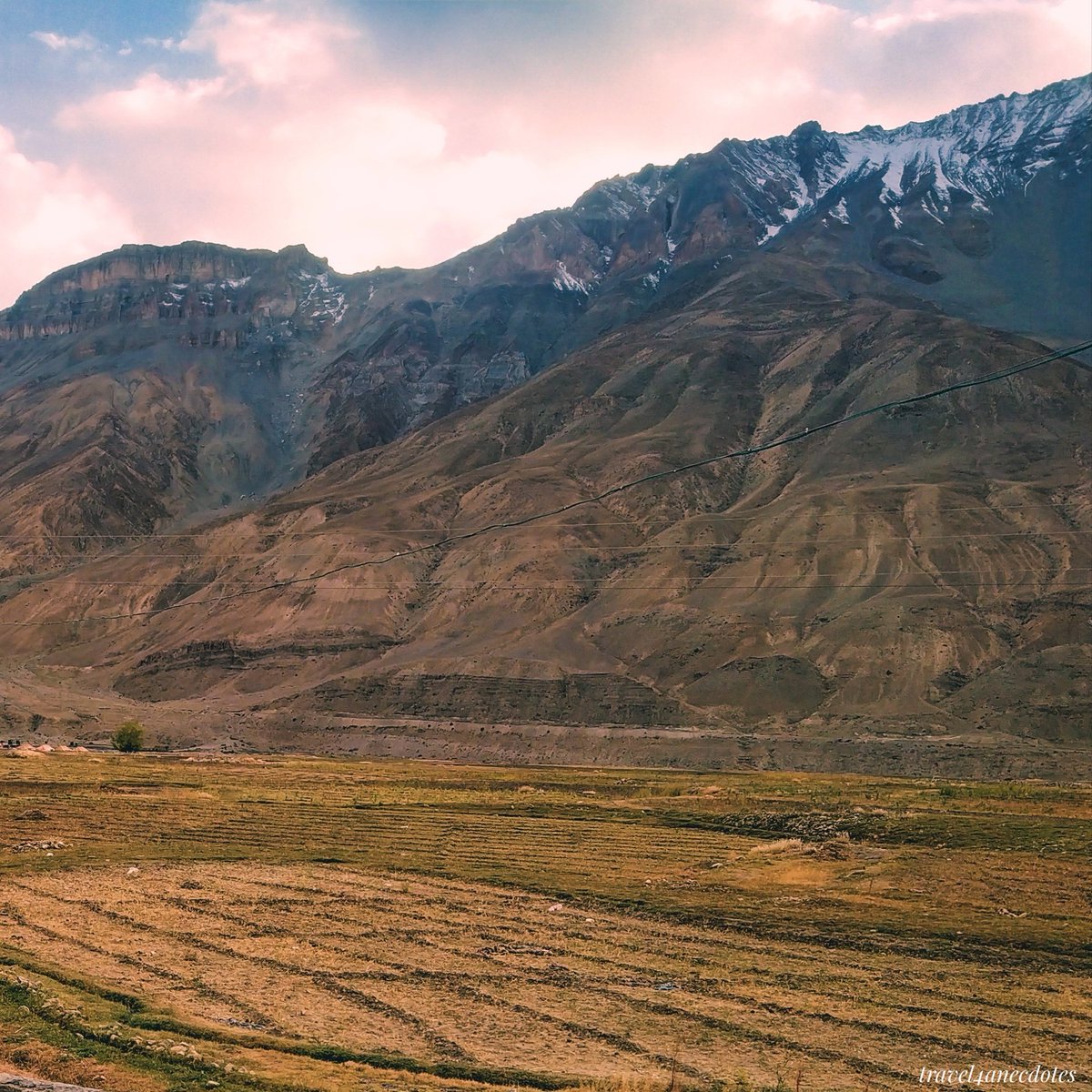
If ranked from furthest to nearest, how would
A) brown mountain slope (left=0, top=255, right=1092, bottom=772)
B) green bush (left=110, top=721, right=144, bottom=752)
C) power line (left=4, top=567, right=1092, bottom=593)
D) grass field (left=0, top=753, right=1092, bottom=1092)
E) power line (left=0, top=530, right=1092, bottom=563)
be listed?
power line (left=0, top=530, right=1092, bottom=563), power line (left=4, top=567, right=1092, bottom=593), brown mountain slope (left=0, top=255, right=1092, bottom=772), green bush (left=110, top=721, right=144, bottom=752), grass field (left=0, top=753, right=1092, bottom=1092)

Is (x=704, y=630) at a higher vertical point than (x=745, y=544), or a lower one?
lower

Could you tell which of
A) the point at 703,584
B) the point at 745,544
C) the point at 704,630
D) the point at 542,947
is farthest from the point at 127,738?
the point at 542,947

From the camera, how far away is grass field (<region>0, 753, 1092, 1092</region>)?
67.1ft

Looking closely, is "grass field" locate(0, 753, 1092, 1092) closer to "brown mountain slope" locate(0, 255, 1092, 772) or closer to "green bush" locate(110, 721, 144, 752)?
"green bush" locate(110, 721, 144, 752)

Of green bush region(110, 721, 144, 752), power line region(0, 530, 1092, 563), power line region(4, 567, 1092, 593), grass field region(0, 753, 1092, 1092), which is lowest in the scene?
green bush region(110, 721, 144, 752)

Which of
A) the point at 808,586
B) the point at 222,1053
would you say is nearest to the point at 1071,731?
the point at 808,586

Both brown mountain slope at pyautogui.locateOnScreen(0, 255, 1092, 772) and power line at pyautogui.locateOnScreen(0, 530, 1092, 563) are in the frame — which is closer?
brown mountain slope at pyautogui.locateOnScreen(0, 255, 1092, 772)

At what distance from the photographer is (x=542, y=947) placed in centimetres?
2791

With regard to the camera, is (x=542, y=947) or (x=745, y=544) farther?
(x=745, y=544)

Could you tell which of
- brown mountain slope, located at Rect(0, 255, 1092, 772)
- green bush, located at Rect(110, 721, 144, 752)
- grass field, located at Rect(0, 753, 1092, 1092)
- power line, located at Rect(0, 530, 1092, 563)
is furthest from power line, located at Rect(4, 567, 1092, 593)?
grass field, located at Rect(0, 753, 1092, 1092)

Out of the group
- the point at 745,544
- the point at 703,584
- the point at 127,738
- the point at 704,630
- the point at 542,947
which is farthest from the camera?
the point at 745,544

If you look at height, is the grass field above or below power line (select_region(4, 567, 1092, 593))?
below

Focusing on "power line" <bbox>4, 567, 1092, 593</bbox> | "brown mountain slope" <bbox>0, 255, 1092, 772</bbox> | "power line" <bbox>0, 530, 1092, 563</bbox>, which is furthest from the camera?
"power line" <bbox>0, 530, 1092, 563</bbox>

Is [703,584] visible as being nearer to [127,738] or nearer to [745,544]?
[745,544]
